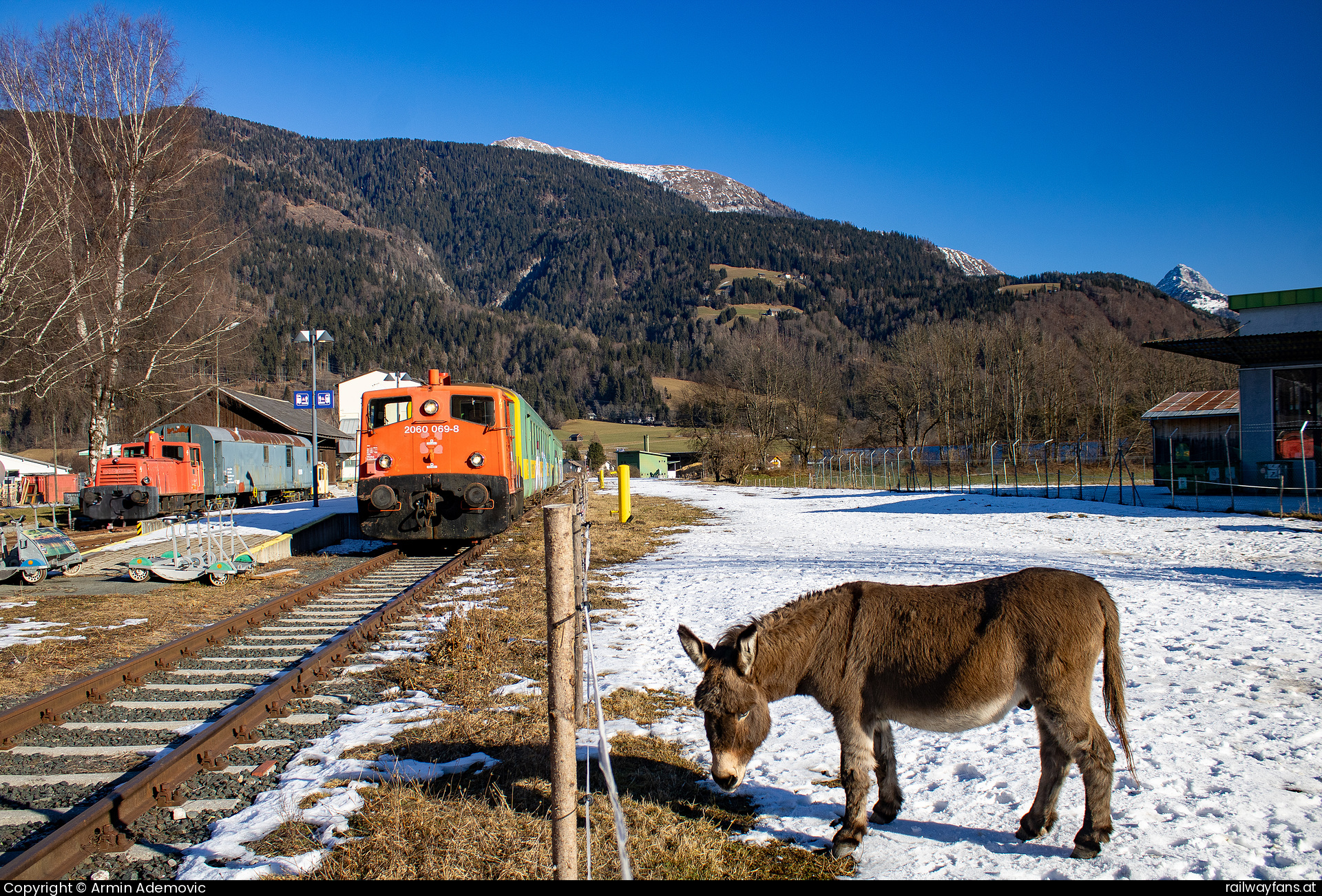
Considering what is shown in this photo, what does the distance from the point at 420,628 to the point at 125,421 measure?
34.0 m

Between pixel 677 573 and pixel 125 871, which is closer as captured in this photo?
pixel 125 871

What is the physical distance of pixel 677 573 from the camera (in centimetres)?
1203

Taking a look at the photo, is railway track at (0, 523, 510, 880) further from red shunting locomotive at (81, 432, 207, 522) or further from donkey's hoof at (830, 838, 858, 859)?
red shunting locomotive at (81, 432, 207, 522)

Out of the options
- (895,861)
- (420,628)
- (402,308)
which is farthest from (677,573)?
(402,308)

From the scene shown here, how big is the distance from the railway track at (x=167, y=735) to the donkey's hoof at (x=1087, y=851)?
4.16m

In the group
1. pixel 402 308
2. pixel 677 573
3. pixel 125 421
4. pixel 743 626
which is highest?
pixel 402 308

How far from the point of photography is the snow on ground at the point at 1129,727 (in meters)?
3.37

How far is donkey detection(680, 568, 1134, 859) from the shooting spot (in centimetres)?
322

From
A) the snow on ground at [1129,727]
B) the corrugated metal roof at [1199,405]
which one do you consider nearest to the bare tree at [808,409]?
the corrugated metal roof at [1199,405]

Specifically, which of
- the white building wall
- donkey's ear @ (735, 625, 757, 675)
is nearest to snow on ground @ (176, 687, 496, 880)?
donkey's ear @ (735, 625, 757, 675)

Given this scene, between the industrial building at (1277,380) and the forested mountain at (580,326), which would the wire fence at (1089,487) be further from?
the forested mountain at (580,326)

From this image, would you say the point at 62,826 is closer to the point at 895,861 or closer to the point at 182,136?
the point at 895,861

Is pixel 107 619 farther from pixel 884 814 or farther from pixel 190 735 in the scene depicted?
pixel 884 814

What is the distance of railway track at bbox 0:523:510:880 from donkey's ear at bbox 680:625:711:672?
262cm
